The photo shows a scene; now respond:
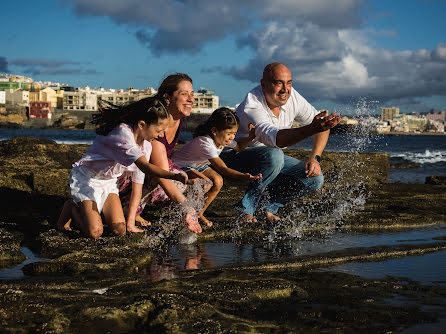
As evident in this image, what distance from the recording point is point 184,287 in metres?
2.72

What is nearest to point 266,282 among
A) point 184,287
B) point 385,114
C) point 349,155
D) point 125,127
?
point 184,287

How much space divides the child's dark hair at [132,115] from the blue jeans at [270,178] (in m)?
1.17

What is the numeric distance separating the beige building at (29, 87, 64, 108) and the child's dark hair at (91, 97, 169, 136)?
134488 millimetres

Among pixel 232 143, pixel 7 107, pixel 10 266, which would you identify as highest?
pixel 7 107

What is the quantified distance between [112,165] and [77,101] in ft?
451

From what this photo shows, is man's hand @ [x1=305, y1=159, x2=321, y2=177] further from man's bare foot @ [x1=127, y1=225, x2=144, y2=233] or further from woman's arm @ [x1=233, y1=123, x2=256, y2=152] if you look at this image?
man's bare foot @ [x1=127, y1=225, x2=144, y2=233]

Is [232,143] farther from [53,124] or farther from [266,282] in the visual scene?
[53,124]

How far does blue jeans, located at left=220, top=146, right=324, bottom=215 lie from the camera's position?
5.11 m

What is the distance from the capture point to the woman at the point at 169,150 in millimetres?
4543

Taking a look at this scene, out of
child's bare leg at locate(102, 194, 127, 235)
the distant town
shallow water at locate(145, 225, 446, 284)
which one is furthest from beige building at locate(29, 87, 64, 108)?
shallow water at locate(145, 225, 446, 284)

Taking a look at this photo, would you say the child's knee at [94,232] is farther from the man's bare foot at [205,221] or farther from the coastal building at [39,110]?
the coastal building at [39,110]

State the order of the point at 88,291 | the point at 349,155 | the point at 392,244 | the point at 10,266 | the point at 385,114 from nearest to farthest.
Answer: the point at 88,291 → the point at 10,266 → the point at 392,244 → the point at 349,155 → the point at 385,114

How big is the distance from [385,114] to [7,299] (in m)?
184

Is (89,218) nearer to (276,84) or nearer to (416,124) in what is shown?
(276,84)
